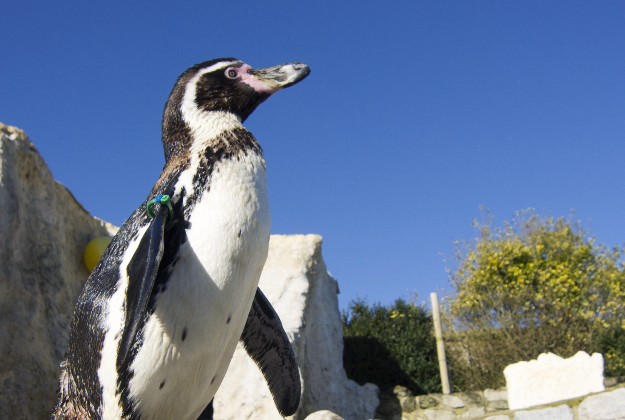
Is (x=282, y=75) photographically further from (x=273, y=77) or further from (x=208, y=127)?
(x=208, y=127)

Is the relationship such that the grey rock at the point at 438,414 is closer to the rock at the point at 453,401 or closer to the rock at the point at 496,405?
the rock at the point at 453,401

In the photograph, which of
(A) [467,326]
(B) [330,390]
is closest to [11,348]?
(B) [330,390]

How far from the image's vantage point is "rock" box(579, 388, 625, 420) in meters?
4.67

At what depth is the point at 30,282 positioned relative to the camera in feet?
12.0

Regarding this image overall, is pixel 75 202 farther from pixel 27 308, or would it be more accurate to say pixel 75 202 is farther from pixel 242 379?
pixel 242 379

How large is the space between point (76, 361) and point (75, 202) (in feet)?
12.2

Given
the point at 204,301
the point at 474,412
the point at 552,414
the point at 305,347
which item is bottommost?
the point at 552,414

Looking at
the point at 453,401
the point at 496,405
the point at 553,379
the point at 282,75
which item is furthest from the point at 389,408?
the point at 282,75

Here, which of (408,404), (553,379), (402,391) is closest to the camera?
(553,379)

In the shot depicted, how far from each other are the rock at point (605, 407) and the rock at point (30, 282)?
4.67 m

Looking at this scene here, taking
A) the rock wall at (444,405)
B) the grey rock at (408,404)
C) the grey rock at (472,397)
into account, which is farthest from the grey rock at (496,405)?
the grey rock at (408,404)

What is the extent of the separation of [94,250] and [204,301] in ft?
11.8

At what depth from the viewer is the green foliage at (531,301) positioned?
25.7 ft

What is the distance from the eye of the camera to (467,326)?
28.2ft
